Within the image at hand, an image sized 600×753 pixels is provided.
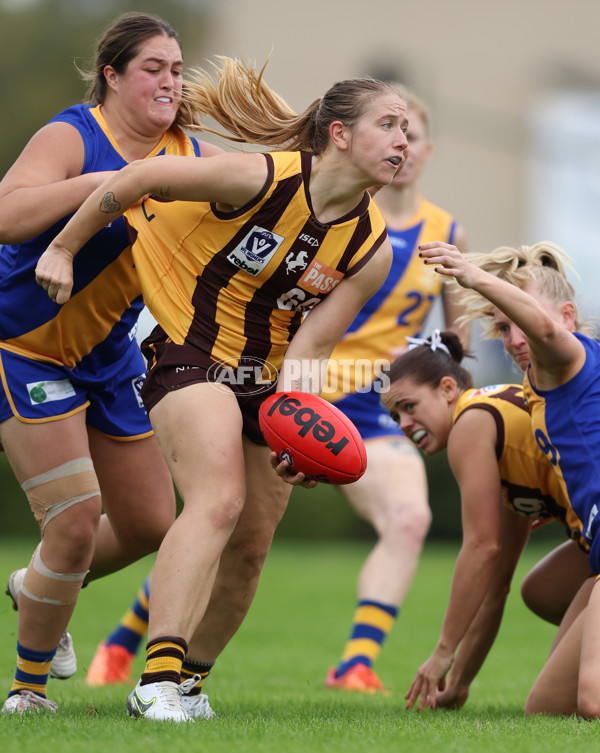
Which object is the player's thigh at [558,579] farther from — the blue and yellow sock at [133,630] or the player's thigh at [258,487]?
the blue and yellow sock at [133,630]

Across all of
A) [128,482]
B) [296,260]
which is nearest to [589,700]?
[296,260]

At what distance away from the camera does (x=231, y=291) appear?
13.8 ft

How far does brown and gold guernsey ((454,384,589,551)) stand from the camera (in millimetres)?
4621

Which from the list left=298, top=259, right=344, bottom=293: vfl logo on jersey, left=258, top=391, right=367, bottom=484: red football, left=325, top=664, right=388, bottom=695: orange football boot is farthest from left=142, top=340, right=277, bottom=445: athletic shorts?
left=325, top=664, right=388, bottom=695: orange football boot

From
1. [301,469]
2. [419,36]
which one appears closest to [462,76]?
[419,36]

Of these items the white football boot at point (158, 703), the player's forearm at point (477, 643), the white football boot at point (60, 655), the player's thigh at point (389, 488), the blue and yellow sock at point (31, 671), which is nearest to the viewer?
the white football boot at point (158, 703)

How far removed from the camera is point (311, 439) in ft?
12.8

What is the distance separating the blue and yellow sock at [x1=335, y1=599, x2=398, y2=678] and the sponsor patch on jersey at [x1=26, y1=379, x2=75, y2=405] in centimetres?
227

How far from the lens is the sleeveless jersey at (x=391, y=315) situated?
6.80 m

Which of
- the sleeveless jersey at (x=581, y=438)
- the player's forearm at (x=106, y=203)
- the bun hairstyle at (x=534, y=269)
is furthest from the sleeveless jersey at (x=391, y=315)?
the player's forearm at (x=106, y=203)

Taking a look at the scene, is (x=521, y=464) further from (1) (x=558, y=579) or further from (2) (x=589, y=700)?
(2) (x=589, y=700)

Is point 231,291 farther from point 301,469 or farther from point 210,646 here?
point 210,646

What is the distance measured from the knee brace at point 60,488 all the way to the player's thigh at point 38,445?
0.03 meters

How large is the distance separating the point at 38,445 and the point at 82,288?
2.13 ft
